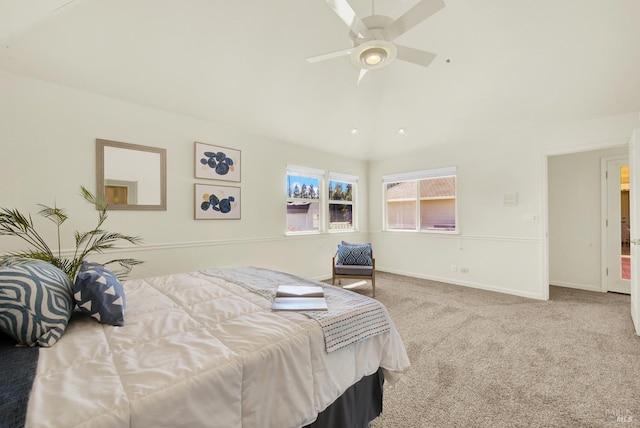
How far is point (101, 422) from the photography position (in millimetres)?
725

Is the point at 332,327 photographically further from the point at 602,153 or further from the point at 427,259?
the point at 602,153

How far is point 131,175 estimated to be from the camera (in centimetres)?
306

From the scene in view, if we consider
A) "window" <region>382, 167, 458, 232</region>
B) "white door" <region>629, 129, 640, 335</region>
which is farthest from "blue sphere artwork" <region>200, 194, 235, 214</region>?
"white door" <region>629, 129, 640, 335</region>

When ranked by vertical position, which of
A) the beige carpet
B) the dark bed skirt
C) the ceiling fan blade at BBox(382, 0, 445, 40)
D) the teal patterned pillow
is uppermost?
the ceiling fan blade at BBox(382, 0, 445, 40)

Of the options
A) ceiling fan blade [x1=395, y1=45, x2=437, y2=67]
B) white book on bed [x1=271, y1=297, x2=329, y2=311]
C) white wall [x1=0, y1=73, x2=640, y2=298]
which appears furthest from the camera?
white wall [x1=0, y1=73, x2=640, y2=298]

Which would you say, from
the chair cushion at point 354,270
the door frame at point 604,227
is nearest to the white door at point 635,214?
the door frame at point 604,227

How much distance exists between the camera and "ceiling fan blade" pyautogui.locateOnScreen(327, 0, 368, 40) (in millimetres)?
1799

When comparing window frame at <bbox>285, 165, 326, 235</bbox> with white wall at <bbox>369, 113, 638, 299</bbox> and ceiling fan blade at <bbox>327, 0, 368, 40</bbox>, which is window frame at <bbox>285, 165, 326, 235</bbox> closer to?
white wall at <bbox>369, 113, 638, 299</bbox>

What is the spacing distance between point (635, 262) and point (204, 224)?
4783 millimetres

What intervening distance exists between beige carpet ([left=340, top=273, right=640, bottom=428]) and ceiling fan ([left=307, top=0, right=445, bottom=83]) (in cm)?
241

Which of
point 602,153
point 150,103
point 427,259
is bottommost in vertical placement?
point 427,259

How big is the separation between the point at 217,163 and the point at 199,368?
3.16 meters

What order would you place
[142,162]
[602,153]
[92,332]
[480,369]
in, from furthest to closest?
[602,153] < [142,162] < [480,369] < [92,332]

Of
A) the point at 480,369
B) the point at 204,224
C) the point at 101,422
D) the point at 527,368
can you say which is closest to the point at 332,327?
the point at 101,422
